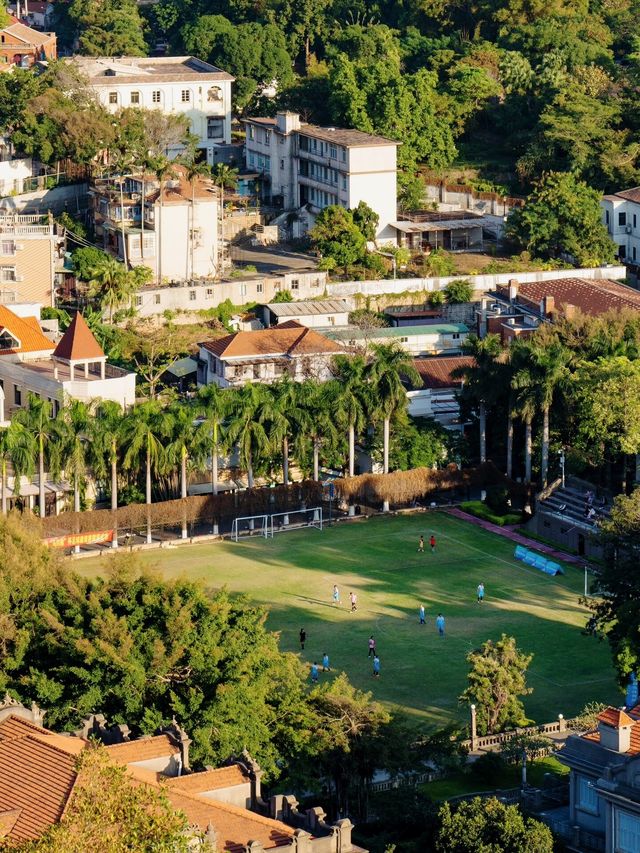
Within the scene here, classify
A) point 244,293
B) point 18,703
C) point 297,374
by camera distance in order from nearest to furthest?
point 18,703 → point 297,374 → point 244,293

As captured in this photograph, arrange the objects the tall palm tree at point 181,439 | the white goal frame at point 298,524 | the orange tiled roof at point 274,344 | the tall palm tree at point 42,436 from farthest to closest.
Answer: the orange tiled roof at point 274,344 < the white goal frame at point 298,524 < the tall palm tree at point 181,439 < the tall palm tree at point 42,436

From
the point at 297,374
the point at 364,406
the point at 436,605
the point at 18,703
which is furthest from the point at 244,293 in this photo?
the point at 18,703

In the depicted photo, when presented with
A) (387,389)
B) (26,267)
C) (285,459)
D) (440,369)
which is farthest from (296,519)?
(26,267)

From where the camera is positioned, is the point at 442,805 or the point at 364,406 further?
the point at 364,406

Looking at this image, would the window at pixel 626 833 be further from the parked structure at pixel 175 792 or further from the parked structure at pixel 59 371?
the parked structure at pixel 59 371

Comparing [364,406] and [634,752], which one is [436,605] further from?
[634,752]

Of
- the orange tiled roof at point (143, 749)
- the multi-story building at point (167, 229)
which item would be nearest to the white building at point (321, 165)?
the multi-story building at point (167, 229)
